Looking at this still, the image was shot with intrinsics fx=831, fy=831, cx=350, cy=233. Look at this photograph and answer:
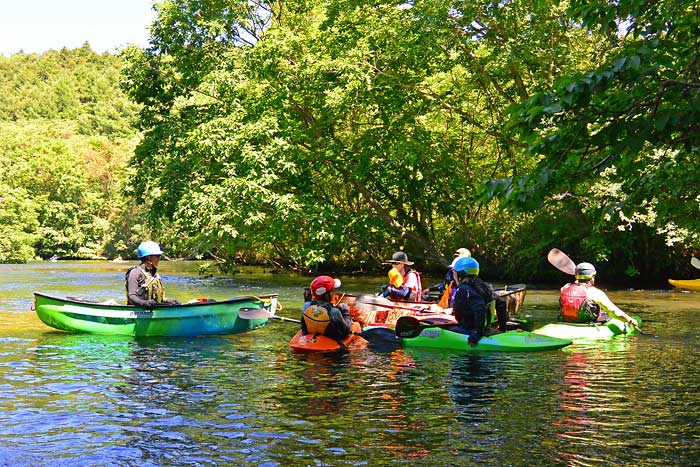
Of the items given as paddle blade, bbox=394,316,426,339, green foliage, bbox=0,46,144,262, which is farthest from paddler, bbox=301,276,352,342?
green foliage, bbox=0,46,144,262

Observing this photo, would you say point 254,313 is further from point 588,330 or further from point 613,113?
point 613,113

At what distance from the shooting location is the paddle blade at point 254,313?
13.6 meters

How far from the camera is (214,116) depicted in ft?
91.3

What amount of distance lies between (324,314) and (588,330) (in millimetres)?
4502

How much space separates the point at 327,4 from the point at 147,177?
847 cm

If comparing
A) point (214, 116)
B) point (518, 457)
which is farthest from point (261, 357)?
point (214, 116)

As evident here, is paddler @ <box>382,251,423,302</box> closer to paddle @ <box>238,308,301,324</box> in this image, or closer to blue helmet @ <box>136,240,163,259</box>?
paddle @ <box>238,308,301,324</box>

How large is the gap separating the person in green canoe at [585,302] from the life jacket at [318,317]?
14.0 feet

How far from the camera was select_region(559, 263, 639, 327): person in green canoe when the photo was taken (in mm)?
13492

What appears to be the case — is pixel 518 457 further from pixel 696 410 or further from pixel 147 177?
pixel 147 177

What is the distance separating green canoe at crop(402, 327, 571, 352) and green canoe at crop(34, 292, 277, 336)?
136 inches

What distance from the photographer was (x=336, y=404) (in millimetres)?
8531

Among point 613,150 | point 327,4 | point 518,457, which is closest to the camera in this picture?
point 613,150

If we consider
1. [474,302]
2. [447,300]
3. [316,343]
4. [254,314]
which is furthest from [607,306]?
[254,314]
